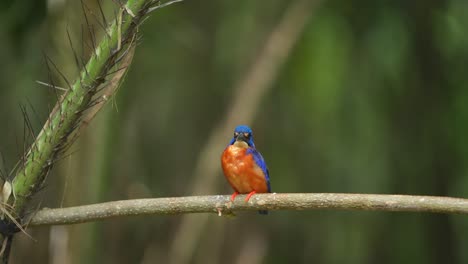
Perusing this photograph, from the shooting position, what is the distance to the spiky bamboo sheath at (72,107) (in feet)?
7.27

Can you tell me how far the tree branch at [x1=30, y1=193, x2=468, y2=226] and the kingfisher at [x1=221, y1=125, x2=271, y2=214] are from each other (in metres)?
0.64

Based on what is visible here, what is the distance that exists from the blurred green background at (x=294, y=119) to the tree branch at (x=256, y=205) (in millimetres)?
2047

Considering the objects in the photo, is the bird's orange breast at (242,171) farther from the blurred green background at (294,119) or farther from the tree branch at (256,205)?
the blurred green background at (294,119)

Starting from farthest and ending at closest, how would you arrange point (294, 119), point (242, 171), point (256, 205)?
1. point (294, 119)
2. point (242, 171)
3. point (256, 205)

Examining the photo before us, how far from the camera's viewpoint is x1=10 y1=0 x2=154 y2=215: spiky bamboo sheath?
2.22m

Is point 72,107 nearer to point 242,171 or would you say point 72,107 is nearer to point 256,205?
point 256,205

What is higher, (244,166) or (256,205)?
(256,205)

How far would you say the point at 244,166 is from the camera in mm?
3250

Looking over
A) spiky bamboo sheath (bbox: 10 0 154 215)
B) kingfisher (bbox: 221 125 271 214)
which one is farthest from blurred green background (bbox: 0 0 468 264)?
spiky bamboo sheath (bbox: 10 0 154 215)

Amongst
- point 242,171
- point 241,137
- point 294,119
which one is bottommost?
point 294,119

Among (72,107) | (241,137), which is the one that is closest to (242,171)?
(241,137)

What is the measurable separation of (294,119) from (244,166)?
255 centimetres

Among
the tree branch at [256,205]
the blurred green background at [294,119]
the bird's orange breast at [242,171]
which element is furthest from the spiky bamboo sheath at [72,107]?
the blurred green background at [294,119]

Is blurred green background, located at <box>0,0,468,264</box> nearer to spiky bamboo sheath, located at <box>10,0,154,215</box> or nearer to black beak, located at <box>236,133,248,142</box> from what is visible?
black beak, located at <box>236,133,248,142</box>
